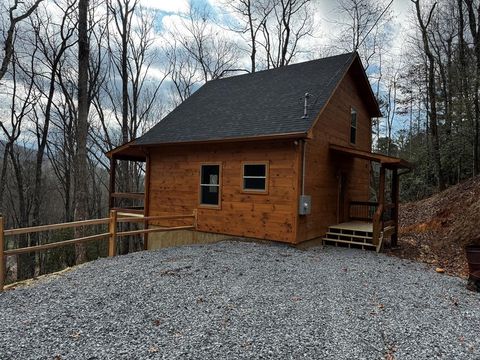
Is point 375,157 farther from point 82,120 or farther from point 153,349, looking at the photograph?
point 82,120

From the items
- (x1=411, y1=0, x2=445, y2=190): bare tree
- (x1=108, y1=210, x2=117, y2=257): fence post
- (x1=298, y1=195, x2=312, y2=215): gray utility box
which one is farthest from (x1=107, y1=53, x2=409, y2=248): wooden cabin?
(x1=411, y1=0, x2=445, y2=190): bare tree

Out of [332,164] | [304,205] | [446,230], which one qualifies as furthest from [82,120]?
[446,230]

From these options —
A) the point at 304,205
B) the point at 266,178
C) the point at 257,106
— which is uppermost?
the point at 257,106

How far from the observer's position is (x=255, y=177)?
909 centimetres

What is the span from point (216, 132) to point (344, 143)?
4.47 m

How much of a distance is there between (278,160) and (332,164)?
2394 millimetres

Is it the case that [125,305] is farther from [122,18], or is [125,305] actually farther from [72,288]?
[122,18]

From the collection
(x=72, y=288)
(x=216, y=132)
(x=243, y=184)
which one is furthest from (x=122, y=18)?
(x=72, y=288)

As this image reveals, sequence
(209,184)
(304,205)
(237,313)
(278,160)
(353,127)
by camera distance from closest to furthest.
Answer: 1. (237,313)
2. (304,205)
3. (278,160)
4. (209,184)
5. (353,127)

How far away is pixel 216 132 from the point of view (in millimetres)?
9898

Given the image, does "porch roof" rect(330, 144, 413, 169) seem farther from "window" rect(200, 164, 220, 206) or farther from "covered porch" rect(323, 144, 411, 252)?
"window" rect(200, 164, 220, 206)

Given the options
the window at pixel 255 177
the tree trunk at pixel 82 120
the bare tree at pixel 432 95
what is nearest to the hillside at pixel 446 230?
the bare tree at pixel 432 95

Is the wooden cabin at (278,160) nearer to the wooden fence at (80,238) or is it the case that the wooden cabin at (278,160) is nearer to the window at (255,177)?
the window at (255,177)

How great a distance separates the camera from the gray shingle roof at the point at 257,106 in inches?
357
